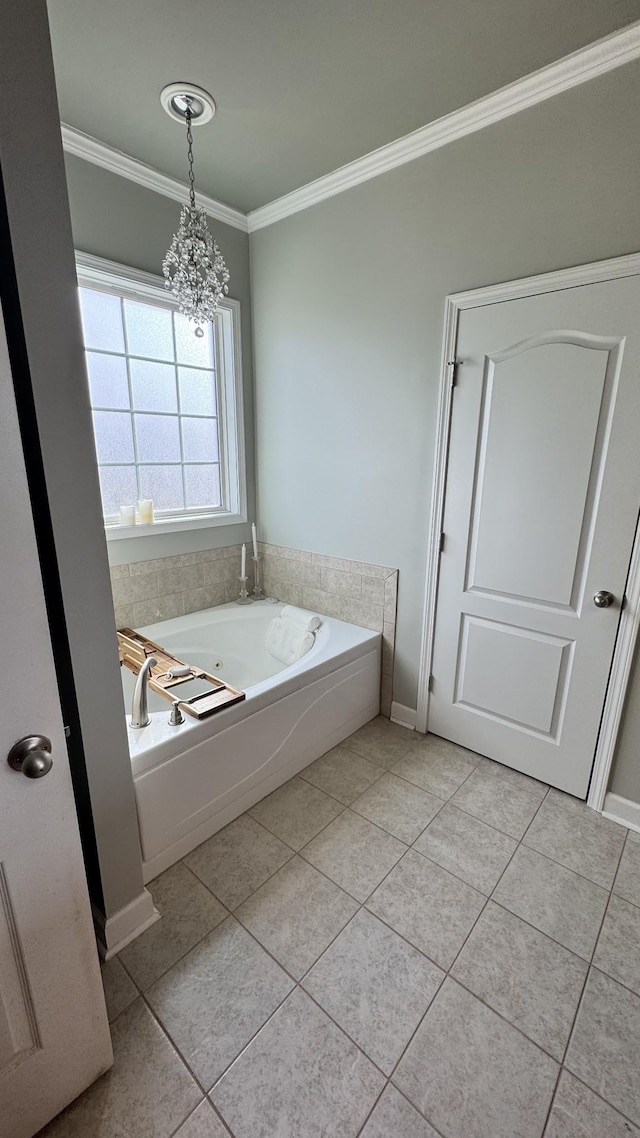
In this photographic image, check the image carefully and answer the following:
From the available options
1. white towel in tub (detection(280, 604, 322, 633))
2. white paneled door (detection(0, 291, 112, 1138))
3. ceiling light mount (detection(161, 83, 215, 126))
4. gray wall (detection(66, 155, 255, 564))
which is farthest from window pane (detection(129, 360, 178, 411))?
white paneled door (detection(0, 291, 112, 1138))

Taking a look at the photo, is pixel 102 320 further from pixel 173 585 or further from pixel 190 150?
pixel 173 585

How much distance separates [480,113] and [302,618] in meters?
2.35

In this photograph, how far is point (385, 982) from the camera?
1284 mm

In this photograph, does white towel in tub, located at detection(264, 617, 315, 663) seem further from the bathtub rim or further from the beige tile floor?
the beige tile floor

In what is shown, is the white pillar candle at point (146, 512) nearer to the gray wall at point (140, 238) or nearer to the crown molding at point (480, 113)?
the gray wall at point (140, 238)

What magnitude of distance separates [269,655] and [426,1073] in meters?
1.91

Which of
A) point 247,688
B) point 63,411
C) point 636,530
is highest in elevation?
point 63,411

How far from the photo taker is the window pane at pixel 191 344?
2.60 m

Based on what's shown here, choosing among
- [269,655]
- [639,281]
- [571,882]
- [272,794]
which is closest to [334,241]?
[639,281]

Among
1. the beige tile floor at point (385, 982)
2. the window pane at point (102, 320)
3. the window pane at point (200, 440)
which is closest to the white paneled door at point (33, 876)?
the beige tile floor at point (385, 982)

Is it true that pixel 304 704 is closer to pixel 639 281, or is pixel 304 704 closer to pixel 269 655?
pixel 269 655

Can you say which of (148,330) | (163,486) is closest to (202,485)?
(163,486)

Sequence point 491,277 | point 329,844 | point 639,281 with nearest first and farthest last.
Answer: point 639,281
point 329,844
point 491,277

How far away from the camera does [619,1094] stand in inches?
41.7
